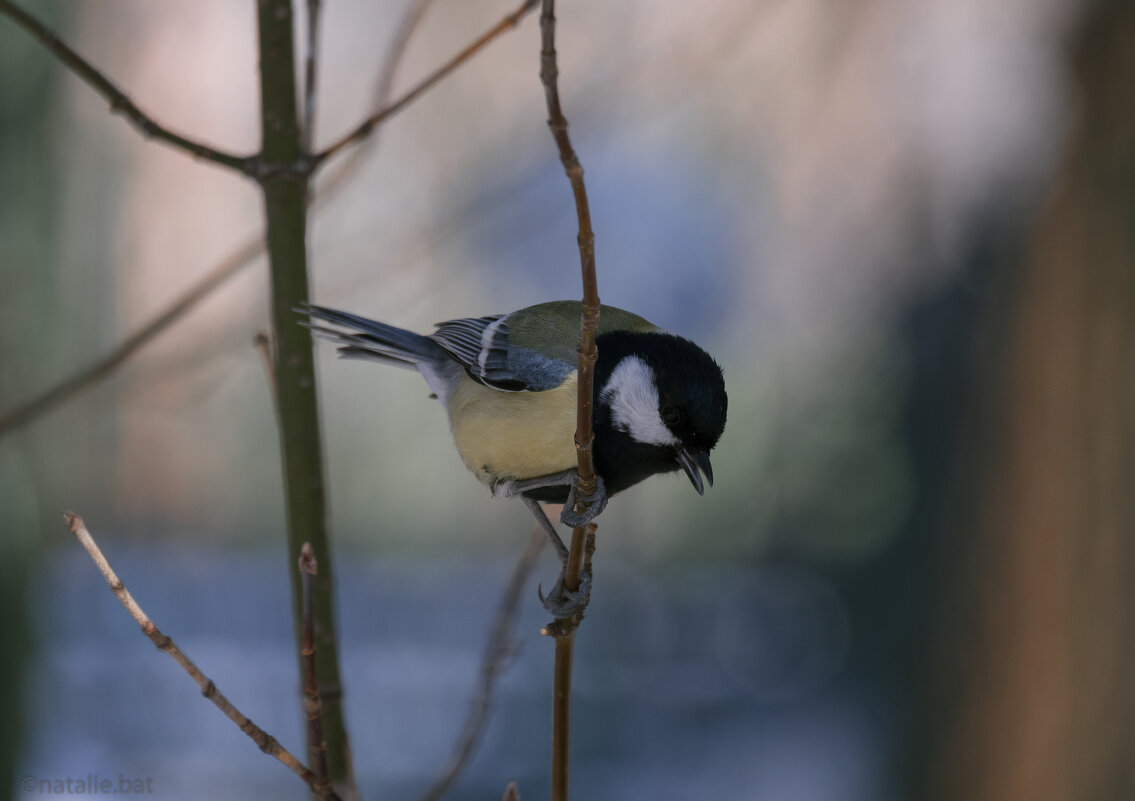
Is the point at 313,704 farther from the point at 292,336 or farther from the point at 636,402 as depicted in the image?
the point at 636,402

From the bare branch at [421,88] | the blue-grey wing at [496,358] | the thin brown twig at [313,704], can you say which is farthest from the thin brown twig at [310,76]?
the thin brown twig at [313,704]

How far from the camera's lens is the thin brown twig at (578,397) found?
1.37ft

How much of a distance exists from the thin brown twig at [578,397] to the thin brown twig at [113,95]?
32 centimetres

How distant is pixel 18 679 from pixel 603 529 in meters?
1.23

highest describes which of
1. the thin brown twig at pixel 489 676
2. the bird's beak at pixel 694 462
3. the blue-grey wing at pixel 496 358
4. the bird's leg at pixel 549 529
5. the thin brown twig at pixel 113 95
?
the thin brown twig at pixel 113 95

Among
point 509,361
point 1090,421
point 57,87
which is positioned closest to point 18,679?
point 57,87

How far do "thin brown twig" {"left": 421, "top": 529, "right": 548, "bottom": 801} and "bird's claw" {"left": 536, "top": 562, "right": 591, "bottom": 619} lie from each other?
0.11 feet

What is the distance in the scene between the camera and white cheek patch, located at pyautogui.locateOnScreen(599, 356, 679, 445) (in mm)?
879

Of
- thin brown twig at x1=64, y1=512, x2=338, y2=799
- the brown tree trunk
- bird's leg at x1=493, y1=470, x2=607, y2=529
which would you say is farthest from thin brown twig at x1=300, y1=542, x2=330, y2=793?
the brown tree trunk

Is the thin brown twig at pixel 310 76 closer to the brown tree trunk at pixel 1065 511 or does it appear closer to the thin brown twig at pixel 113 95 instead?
the thin brown twig at pixel 113 95

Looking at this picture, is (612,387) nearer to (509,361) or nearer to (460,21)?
(509,361)

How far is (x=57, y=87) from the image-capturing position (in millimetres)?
1964

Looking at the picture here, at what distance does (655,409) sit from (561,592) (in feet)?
0.71

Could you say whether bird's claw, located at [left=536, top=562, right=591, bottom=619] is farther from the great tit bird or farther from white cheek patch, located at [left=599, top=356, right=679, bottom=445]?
white cheek patch, located at [left=599, top=356, right=679, bottom=445]
